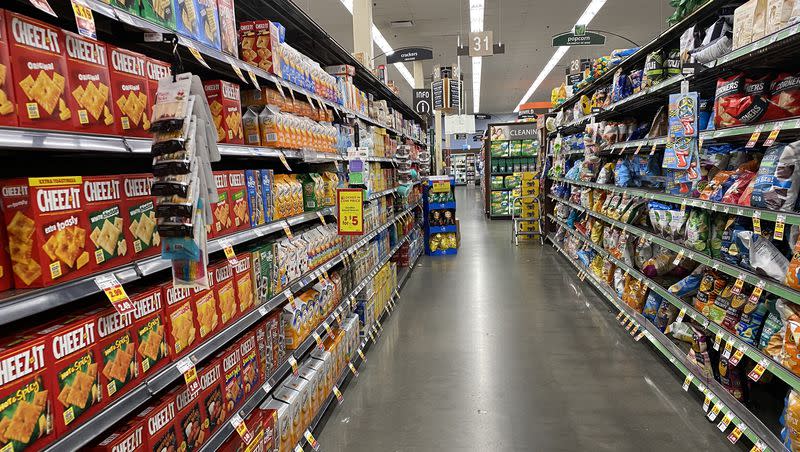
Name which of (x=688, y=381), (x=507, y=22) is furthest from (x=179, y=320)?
(x=507, y=22)

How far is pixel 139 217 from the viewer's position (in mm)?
1506

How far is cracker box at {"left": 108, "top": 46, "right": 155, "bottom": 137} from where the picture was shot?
55.9 inches

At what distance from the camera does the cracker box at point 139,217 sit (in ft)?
4.81

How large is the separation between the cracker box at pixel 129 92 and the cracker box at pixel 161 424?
2.92ft

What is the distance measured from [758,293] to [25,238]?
3.09 metres

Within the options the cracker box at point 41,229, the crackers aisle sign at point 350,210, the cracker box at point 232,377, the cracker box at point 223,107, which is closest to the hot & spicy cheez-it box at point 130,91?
the cracker box at point 41,229

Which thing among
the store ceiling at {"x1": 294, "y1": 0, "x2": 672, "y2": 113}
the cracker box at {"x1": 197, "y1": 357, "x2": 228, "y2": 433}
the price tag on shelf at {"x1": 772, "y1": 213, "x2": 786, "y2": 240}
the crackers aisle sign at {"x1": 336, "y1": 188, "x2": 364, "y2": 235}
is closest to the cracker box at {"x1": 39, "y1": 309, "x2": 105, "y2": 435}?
the cracker box at {"x1": 197, "y1": 357, "x2": 228, "y2": 433}

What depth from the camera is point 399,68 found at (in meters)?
17.2

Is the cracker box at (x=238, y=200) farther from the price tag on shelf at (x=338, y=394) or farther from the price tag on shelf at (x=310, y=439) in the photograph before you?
the price tag on shelf at (x=338, y=394)

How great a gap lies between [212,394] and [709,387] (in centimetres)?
286

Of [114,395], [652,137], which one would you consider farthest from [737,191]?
[114,395]

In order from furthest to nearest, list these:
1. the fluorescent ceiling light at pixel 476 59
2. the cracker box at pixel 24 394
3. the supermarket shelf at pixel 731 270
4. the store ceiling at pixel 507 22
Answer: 1. the store ceiling at pixel 507 22
2. the fluorescent ceiling light at pixel 476 59
3. the supermarket shelf at pixel 731 270
4. the cracker box at pixel 24 394

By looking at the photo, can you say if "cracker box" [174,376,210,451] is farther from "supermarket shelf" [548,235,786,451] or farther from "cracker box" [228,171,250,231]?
"supermarket shelf" [548,235,786,451]

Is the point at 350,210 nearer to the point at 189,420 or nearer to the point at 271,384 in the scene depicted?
the point at 271,384
